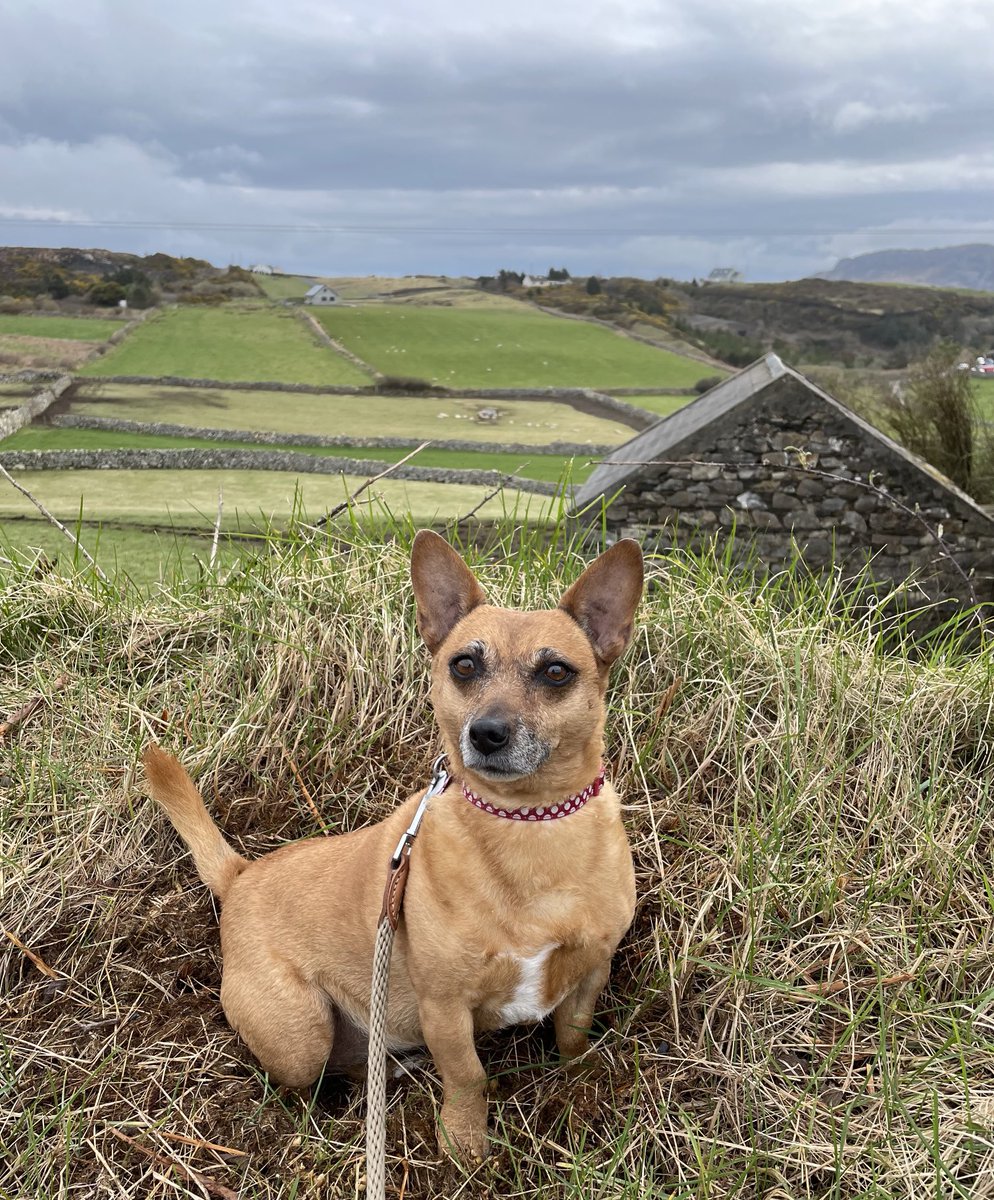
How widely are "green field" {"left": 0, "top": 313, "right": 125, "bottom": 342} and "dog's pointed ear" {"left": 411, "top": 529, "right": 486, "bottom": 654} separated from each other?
9.46 metres

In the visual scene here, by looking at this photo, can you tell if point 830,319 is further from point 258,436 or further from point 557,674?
point 557,674

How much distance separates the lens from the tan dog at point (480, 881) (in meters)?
2.19

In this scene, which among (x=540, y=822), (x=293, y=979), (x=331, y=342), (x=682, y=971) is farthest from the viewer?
(x=331, y=342)

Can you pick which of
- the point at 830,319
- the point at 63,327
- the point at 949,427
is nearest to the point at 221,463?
the point at 63,327

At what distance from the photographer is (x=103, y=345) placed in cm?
1165

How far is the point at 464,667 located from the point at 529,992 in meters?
0.93

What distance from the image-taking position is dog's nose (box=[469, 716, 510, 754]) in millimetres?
2000

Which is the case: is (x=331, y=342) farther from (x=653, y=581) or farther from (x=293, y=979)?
(x=293, y=979)

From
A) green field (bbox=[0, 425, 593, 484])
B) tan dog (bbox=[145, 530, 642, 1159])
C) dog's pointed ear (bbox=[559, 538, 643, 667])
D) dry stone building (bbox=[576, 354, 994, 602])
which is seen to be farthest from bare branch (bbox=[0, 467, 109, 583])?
green field (bbox=[0, 425, 593, 484])

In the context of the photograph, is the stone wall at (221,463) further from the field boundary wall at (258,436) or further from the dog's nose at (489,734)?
the dog's nose at (489,734)

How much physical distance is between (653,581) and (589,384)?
15532 mm

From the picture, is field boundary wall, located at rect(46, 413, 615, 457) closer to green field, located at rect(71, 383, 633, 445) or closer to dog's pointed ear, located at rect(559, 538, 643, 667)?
green field, located at rect(71, 383, 633, 445)

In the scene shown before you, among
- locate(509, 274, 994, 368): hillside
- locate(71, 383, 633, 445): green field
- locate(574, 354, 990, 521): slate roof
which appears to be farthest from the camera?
locate(509, 274, 994, 368): hillside

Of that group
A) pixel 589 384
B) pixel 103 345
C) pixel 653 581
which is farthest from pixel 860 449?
pixel 589 384
